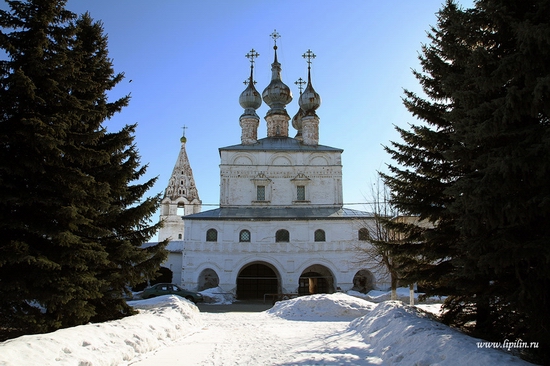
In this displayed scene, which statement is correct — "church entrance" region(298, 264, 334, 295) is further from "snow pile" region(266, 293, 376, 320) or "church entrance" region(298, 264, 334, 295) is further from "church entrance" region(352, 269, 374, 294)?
"snow pile" region(266, 293, 376, 320)

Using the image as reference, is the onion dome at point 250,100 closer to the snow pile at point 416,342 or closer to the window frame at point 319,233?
the window frame at point 319,233

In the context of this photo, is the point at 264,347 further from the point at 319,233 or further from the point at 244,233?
the point at 319,233

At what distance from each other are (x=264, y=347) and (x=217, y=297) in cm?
1912

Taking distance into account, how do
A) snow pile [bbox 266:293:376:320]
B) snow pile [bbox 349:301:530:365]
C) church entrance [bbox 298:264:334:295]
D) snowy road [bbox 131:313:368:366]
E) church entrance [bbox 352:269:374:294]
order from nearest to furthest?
1. snow pile [bbox 349:301:530:365]
2. snowy road [bbox 131:313:368:366]
3. snow pile [bbox 266:293:376:320]
4. church entrance [bbox 352:269:374:294]
5. church entrance [bbox 298:264:334:295]

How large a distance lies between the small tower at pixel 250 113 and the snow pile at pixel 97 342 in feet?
81.6

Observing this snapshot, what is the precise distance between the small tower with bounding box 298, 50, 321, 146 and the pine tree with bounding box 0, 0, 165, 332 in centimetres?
2645

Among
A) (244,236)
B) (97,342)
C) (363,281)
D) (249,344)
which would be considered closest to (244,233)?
(244,236)

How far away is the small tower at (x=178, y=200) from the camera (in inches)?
1758

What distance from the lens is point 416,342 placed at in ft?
22.8

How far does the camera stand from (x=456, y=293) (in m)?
8.24

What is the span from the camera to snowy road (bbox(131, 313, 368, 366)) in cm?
749

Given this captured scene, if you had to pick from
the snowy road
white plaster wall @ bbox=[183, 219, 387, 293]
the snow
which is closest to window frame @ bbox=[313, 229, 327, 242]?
white plaster wall @ bbox=[183, 219, 387, 293]

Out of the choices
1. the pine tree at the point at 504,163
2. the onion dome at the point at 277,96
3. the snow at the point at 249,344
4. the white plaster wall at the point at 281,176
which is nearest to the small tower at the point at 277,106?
the onion dome at the point at 277,96

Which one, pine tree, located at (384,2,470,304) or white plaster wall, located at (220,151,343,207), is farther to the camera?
white plaster wall, located at (220,151,343,207)
